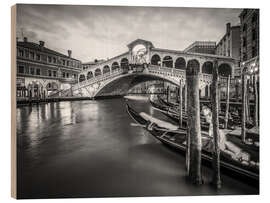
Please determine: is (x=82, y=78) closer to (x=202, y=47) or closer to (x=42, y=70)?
(x=42, y=70)

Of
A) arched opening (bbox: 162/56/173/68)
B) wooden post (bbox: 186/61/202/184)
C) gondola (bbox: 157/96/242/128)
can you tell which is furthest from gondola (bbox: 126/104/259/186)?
arched opening (bbox: 162/56/173/68)

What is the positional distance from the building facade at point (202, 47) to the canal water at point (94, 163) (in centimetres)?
101

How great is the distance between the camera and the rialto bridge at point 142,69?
171 cm

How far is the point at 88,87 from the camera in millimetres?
1988

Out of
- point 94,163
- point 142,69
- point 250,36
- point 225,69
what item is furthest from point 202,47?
point 94,163

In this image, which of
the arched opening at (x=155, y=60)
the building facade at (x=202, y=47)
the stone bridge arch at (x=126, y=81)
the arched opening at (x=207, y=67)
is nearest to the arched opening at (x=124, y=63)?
the stone bridge arch at (x=126, y=81)

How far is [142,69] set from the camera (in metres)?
1.93

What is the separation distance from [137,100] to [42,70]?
3.69ft

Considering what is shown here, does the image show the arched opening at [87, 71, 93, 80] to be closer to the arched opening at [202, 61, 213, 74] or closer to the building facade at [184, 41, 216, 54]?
the building facade at [184, 41, 216, 54]

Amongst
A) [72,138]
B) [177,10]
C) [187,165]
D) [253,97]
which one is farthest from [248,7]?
[72,138]

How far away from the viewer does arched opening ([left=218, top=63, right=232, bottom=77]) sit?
67.0 inches

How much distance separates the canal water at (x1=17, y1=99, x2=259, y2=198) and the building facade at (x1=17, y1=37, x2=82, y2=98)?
0.21 m

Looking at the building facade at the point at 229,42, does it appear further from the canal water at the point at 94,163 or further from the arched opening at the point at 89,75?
the arched opening at the point at 89,75
